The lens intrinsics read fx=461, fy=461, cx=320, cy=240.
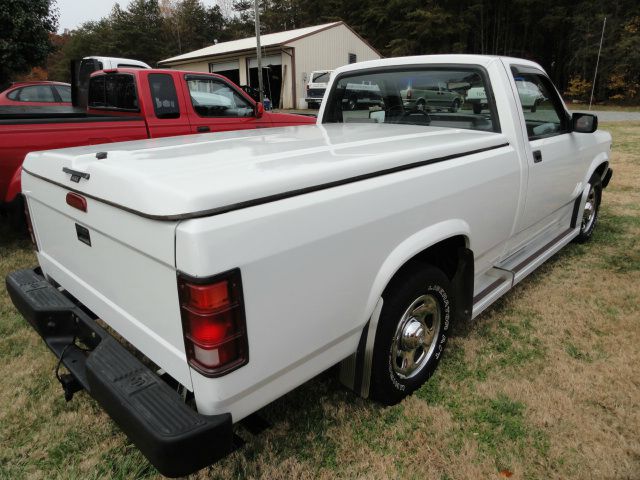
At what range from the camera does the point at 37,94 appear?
36.6ft

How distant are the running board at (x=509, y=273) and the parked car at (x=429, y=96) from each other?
1171 millimetres

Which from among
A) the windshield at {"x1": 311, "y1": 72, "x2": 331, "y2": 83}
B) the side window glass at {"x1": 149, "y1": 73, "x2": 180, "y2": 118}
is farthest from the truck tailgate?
the windshield at {"x1": 311, "y1": 72, "x2": 331, "y2": 83}

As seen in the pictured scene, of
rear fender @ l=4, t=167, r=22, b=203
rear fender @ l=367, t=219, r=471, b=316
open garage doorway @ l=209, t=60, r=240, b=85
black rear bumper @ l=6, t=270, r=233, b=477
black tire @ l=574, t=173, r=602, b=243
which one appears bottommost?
black tire @ l=574, t=173, r=602, b=243

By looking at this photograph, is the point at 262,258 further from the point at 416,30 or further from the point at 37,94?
the point at 416,30

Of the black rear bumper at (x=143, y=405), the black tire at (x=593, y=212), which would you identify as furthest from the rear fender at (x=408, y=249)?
the black tire at (x=593, y=212)

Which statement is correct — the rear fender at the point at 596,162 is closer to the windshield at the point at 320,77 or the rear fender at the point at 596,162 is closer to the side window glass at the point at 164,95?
the side window glass at the point at 164,95

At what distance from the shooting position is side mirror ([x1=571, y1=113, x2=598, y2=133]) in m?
3.52

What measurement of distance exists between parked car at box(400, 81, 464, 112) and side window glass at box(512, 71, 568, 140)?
426 mm

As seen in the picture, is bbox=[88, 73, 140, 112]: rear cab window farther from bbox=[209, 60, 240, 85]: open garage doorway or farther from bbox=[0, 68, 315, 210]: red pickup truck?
bbox=[209, 60, 240, 85]: open garage doorway

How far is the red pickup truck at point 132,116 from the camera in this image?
4371mm

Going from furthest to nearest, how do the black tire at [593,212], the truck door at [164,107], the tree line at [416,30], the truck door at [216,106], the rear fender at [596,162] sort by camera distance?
the tree line at [416,30] → the truck door at [216,106] → the truck door at [164,107] → the black tire at [593,212] → the rear fender at [596,162]

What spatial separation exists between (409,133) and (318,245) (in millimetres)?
1501

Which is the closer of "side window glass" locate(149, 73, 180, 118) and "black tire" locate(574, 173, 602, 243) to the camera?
"black tire" locate(574, 173, 602, 243)

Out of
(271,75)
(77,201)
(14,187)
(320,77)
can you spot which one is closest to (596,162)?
(77,201)
